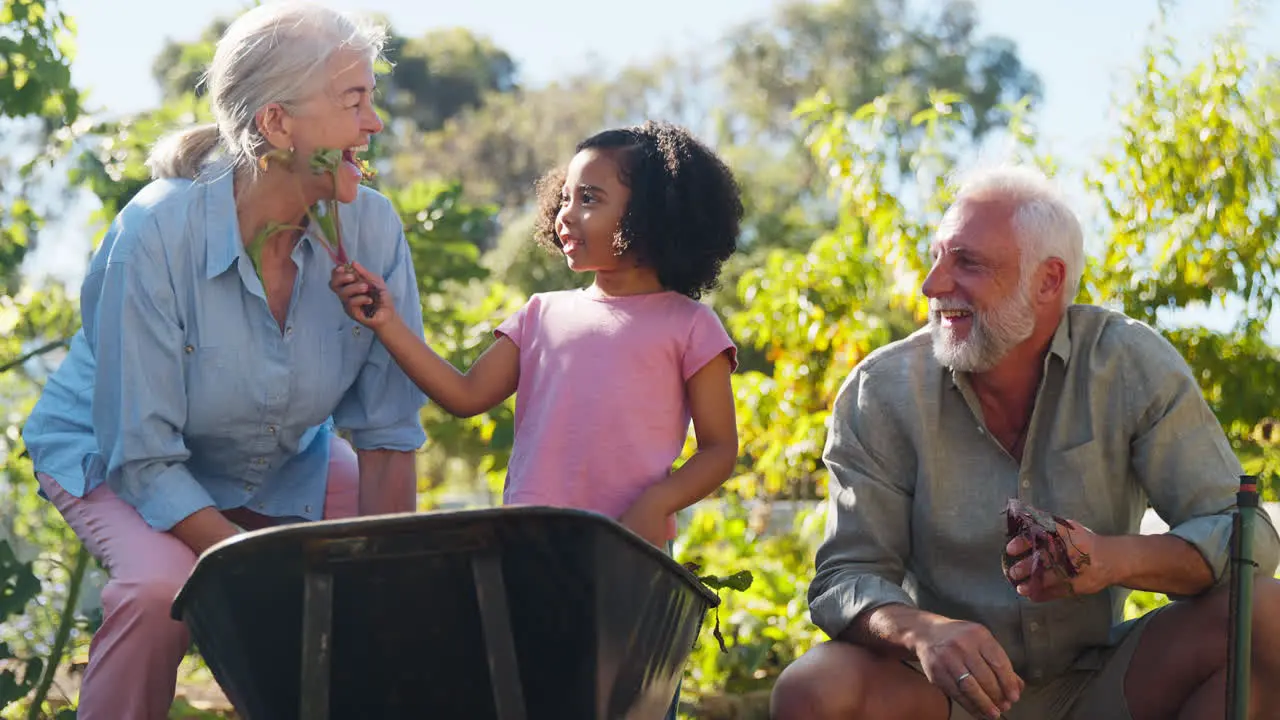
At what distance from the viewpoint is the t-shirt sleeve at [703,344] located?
2.79 m

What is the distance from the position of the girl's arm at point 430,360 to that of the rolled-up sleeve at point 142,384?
12.3 inches

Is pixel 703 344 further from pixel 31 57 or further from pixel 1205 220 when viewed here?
pixel 1205 220

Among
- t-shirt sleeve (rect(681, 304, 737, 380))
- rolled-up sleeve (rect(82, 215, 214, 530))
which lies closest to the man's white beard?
t-shirt sleeve (rect(681, 304, 737, 380))

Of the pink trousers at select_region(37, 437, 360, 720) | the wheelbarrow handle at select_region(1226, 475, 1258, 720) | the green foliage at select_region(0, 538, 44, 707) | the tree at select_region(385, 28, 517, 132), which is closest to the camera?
the wheelbarrow handle at select_region(1226, 475, 1258, 720)

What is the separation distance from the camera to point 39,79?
13.1 feet

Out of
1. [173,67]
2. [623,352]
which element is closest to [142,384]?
[623,352]

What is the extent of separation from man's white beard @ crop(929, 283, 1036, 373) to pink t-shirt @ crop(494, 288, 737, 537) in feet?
1.32

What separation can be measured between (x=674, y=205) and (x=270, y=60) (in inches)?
30.5

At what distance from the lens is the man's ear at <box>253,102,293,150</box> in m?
2.66

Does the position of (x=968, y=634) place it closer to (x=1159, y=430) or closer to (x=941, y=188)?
(x=1159, y=430)

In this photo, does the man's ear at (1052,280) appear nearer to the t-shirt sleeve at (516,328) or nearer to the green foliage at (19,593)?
the t-shirt sleeve at (516,328)

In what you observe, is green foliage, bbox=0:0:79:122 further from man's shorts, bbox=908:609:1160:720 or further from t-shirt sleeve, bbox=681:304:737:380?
man's shorts, bbox=908:609:1160:720

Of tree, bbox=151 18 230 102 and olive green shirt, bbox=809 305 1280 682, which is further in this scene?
tree, bbox=151 18 230 102

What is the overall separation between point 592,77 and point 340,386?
1271 inches
